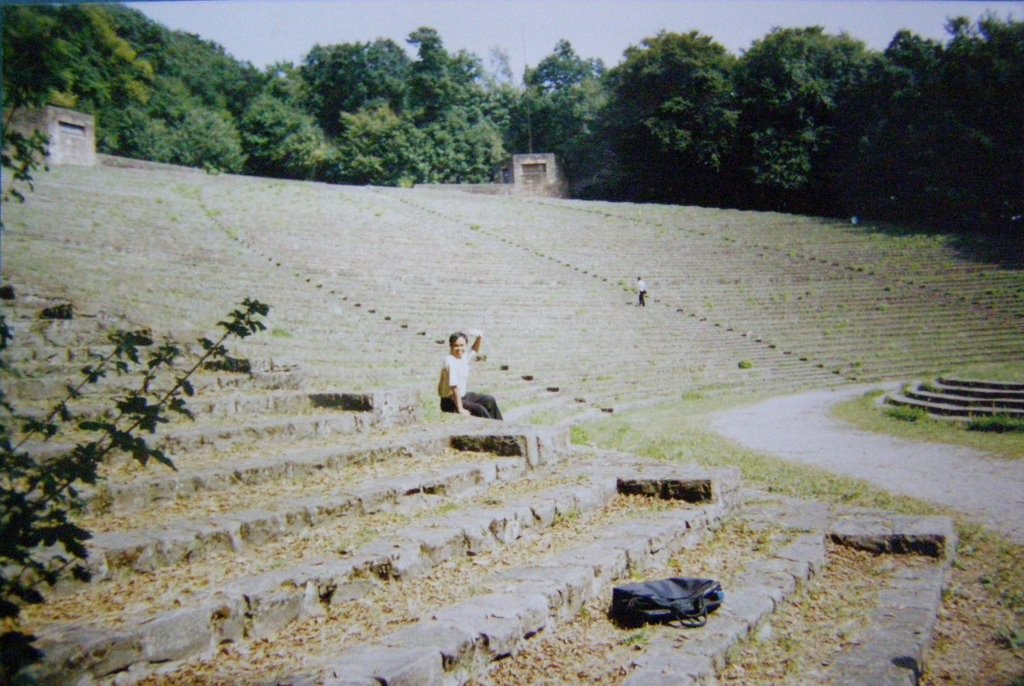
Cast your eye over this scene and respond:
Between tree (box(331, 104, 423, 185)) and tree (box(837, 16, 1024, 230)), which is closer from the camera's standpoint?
tree (box(837, 16, 1024, 230))

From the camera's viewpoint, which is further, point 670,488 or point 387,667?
point 670,488

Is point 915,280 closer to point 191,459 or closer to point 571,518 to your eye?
point 571,518

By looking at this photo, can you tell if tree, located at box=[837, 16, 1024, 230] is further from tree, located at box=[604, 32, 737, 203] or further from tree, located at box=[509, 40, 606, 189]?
tree, located at box=[509, 40, 606, 189]

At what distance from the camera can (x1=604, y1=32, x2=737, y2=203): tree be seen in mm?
9992

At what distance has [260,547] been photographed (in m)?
3.61

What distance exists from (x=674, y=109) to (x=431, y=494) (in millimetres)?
9854

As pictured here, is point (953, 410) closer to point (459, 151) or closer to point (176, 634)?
point (176, 634)

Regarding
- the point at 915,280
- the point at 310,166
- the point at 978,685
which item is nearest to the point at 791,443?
the point at 978,685

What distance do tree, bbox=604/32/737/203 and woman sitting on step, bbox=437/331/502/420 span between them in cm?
438

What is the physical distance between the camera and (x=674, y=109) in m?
12.3

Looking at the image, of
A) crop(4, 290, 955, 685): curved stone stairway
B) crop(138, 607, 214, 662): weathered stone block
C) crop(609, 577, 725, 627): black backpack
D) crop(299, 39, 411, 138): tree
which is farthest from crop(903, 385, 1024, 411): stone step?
crop(299, 39, 411, 138): tree

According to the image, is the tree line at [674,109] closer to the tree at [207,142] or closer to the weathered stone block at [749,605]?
the tree at [207,142]

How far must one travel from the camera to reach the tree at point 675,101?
999cm

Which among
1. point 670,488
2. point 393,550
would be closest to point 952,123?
point 670,488
